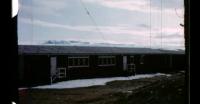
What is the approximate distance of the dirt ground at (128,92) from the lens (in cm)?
145

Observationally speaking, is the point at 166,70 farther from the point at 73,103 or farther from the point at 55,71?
the point at 55,71

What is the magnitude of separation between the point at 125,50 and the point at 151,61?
21cm

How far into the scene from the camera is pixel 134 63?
67.4 inches

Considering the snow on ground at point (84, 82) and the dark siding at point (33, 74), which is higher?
the dark siding at point (33, 74)

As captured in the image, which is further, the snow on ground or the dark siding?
the snow on ground

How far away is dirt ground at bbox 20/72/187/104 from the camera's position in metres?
1.45

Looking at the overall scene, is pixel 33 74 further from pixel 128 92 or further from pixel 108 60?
pixel 128 92

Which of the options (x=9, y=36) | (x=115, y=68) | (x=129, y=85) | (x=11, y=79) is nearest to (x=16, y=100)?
(x=11, y=79)

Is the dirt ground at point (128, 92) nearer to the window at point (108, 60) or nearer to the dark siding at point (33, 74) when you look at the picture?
the dark siding at point (33, 74)

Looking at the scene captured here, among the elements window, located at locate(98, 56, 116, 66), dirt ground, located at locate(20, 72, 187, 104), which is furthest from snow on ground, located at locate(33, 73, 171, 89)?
window, located at locate(98, 56, 116, 66)

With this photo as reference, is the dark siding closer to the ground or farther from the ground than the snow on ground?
farther from the ground

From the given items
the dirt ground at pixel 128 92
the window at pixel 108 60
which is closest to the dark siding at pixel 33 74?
the dirt ground at pixel 128 92

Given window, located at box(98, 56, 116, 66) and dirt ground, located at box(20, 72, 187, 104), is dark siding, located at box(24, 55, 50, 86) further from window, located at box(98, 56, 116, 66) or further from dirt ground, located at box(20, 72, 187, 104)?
window, located at box(98, 56, 116, 66)

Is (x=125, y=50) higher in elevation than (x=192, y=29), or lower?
lower
